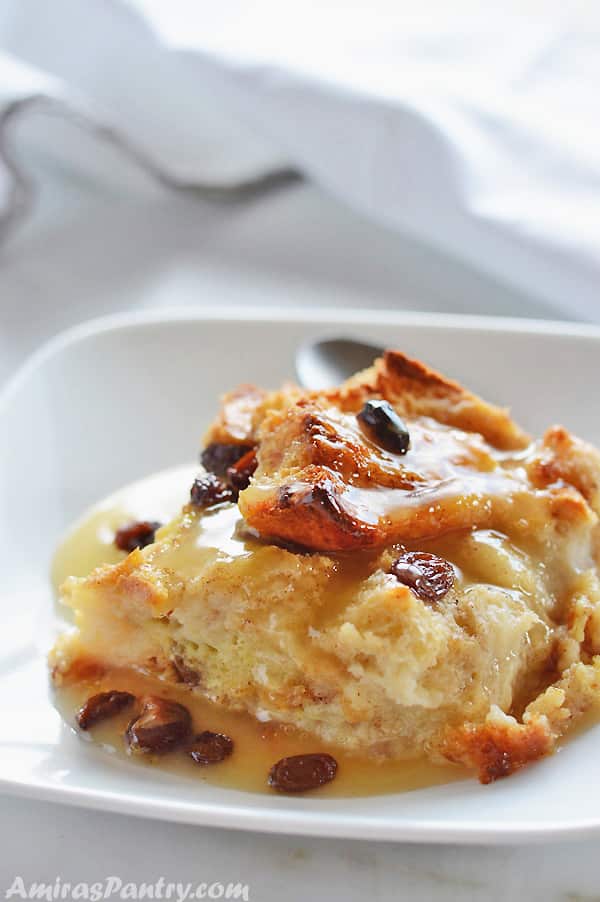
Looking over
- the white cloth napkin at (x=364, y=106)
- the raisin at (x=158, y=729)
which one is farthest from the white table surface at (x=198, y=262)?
the raisin at (x=158, y=729)

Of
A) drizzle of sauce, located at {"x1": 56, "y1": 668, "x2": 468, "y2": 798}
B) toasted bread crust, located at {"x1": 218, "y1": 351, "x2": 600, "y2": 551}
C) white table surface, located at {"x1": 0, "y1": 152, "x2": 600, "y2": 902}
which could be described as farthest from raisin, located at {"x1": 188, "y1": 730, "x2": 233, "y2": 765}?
white table surface, located at {"x1": 0, "y1": 152, "x2": 600, "y2": 902}

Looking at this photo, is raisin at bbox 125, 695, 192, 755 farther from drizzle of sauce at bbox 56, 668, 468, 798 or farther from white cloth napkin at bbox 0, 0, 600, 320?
white cloth napkin at bbox 0, 0, 600, 320

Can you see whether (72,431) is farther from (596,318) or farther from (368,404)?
(596,318)

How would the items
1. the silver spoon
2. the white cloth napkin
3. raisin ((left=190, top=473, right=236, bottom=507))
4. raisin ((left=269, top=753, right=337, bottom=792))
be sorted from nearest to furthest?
raisin ((left=269, top=753, right=337, bottom=792))
raisin ((left=190, top=473, right=236, bottom=507))
the silver spoon
the white cloth napkin

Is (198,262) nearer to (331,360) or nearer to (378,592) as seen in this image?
(331,360)

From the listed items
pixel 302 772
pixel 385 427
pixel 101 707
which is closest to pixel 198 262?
pixel 385 427

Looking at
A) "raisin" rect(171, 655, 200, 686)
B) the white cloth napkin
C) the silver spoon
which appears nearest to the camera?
"raisin" rect(171, 655, 200, 686)

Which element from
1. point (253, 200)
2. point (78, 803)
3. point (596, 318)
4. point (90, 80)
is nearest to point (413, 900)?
point (78, 803)
